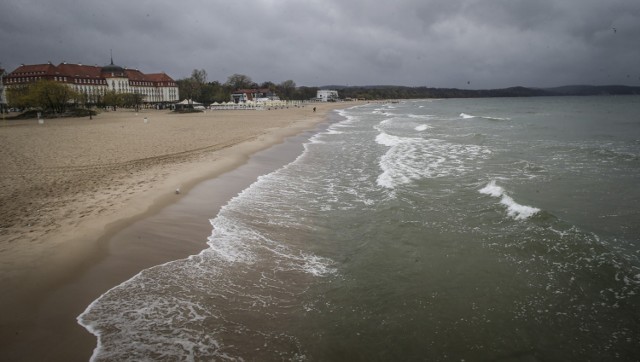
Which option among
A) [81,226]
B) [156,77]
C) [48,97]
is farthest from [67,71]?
[81,226]

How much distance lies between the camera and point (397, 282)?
7.16 metres

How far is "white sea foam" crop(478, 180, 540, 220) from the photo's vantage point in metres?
10.7

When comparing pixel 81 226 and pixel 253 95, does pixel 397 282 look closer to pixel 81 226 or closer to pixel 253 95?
pixel 81 226

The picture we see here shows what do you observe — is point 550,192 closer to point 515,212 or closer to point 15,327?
point 515,212

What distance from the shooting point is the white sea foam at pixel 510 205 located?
1067 cm

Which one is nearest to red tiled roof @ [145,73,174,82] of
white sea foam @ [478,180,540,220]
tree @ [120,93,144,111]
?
tree @ [120,93,144,111]

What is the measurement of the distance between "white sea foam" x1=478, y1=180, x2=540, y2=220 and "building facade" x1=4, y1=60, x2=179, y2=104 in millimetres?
102514

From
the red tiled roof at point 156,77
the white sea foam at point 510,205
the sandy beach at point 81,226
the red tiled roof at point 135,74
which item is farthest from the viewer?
the red tiled roof at point 156,77

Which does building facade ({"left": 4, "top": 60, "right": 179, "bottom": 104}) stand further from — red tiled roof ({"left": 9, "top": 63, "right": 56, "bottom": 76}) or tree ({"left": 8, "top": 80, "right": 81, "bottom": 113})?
tree ({"left": 8, "top": 80, "right": 81, "bottom": 113})

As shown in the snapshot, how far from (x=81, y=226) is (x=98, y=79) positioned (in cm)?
14027

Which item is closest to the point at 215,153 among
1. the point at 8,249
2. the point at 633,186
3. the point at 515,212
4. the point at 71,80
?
the point at 8,249

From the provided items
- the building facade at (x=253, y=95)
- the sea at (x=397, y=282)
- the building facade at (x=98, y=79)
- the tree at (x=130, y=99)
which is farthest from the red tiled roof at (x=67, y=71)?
the sea at (x=397, y=282)

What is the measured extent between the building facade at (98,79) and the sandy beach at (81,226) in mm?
91614

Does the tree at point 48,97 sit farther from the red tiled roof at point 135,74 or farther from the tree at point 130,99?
the red tiled roof at point 135,74
